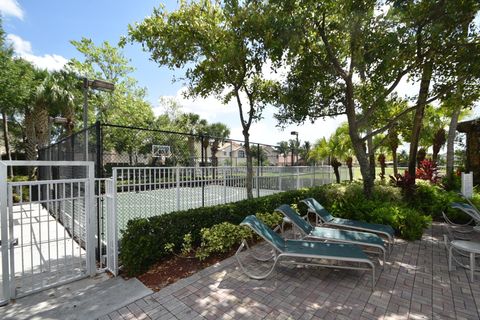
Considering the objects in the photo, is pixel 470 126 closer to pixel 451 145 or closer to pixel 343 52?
pixel 451 145

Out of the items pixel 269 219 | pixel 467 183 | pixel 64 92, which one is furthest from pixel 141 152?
pixel 467 183

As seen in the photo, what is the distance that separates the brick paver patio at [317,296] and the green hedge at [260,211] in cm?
97

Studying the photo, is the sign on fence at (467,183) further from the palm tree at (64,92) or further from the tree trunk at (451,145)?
the palm tree at (64,92)

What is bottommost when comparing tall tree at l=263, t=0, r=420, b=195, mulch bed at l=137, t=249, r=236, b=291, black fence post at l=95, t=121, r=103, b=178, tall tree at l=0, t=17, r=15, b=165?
mulch bed at l=137, t=249, r=236, b=291

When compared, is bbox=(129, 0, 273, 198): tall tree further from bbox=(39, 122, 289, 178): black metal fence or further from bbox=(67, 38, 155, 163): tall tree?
bbox=(67, 38, 155, 163): tall tree

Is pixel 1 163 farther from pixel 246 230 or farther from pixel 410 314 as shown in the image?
pixel 410 314

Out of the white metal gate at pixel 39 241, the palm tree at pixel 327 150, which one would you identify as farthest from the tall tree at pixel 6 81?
the palm tree at pixel 327 150

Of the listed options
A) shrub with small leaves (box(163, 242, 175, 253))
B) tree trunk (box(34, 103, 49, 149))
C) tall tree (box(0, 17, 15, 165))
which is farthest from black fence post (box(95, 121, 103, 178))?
tree trunk (box(34, 103, 49, 149))

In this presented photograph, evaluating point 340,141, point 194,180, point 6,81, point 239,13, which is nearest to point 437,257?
point 194,180

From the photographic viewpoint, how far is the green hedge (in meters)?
4.10

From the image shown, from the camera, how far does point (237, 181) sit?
7.30 m

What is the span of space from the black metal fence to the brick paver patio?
284 cm

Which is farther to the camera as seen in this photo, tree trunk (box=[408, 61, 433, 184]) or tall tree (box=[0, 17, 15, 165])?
tall tree (box=[0, 17, 15, 165])

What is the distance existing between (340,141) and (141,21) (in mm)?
13288
